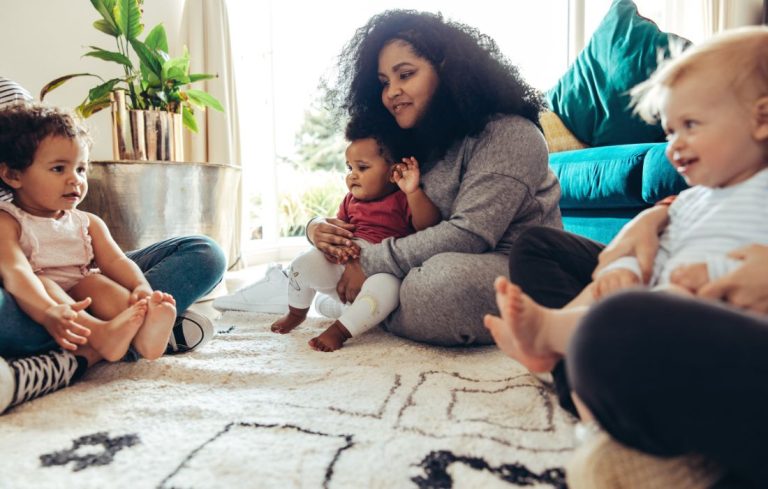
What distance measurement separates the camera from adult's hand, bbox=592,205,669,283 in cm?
67

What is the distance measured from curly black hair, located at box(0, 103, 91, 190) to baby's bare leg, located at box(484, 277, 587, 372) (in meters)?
0.97

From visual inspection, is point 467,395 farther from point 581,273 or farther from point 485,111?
point 485,111

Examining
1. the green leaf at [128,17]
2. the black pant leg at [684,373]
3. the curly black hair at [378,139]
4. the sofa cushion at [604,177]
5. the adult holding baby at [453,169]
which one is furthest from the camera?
Answer: the green leaf at [128,17]

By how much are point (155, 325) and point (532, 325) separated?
69 cm

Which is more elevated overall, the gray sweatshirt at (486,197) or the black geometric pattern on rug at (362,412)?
the gray sweatshirt at (486,197)

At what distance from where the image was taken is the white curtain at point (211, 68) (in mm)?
2730

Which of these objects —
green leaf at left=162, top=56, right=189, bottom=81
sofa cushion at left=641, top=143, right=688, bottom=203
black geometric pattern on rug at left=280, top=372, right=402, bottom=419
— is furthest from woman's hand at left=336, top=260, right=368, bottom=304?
green leaf at left=162, top=56, right=189, bottom=81

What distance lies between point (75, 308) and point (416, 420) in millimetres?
609

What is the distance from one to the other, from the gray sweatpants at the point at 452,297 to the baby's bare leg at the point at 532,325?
0.49m

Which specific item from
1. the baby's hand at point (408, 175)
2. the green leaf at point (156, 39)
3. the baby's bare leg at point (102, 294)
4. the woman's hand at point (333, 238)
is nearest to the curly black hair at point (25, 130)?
the baby's bare leg at point (102, 294)

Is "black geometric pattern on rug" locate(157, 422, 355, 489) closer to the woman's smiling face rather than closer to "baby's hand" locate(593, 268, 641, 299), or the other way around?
"baby's hand" locate(593, 268, 641, 299)

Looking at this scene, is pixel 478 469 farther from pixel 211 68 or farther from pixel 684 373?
pixel 211 68

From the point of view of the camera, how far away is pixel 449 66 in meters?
1.26

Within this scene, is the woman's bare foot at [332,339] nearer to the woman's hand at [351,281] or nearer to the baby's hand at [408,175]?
the woman's hand at [351,281]
